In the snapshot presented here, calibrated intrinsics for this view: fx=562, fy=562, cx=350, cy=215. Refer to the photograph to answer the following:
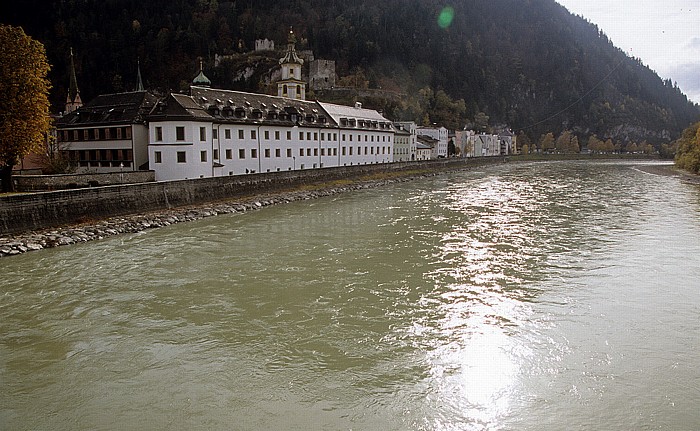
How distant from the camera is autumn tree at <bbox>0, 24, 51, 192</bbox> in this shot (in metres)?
21.1

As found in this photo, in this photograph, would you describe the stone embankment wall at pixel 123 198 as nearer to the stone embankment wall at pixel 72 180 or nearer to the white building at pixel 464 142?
the stone embankment wall at pixel 72 180

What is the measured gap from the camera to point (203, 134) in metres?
29.5

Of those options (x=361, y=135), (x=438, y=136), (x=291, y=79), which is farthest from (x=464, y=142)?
(x=291, y=79)

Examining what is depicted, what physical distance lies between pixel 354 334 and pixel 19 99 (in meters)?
18.5

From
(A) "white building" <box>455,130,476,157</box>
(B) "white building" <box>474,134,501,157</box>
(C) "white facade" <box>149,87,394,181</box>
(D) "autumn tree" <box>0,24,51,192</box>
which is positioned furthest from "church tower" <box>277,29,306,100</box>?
(B) "white building" <box>474,134,501,157</box>

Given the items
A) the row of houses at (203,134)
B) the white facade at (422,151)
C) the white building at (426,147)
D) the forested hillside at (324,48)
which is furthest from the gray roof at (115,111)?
the forested hillside at (324,48)

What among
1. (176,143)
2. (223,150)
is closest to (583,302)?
(176,143)

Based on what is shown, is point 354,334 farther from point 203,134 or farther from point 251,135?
point 251,135

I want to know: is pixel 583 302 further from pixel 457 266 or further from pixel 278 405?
pixel 278 405

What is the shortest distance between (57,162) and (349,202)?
1500 centimetres

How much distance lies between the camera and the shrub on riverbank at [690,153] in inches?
2060

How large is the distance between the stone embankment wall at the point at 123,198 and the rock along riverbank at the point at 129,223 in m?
0.34

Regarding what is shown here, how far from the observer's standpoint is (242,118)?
34531 millimetres

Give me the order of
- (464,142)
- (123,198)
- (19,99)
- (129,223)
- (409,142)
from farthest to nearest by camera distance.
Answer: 1. (464,142)
2. (409,142)
3. (123,198)
4. (19,99)
5. (129,223)
